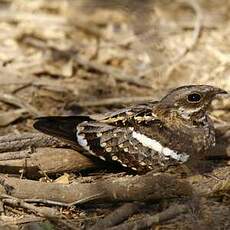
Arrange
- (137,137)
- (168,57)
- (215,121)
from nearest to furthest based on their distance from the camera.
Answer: (137,137) → (215,121) → (168,57)

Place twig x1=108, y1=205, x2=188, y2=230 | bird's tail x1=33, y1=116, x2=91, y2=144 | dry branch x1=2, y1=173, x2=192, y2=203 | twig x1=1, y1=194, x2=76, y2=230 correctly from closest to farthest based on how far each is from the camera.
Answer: twig x1=108, y1=205, x2=188, y2=230
twig x1=1, y1=194, x2=76, y2=230
dry branch x1=2, y1=173, x2=192, y2=203
bird's tail x1=33, y1=116, x2=91, y2=144

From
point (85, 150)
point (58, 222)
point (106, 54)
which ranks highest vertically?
point (106, 54)

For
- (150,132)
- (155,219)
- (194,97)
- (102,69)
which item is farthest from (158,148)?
(102,69)

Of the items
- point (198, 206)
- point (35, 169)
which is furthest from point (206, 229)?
point (35, 169)

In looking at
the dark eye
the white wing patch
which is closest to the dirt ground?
the white wing patch

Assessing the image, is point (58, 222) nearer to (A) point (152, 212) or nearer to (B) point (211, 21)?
(A) point (152, 212)

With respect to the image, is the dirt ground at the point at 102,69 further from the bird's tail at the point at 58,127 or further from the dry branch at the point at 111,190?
the bird's tail at the point at 58,127

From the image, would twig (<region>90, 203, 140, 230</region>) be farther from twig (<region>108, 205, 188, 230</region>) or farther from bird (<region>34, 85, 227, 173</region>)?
bird (<region>34, 85, 227, 173</region>)
